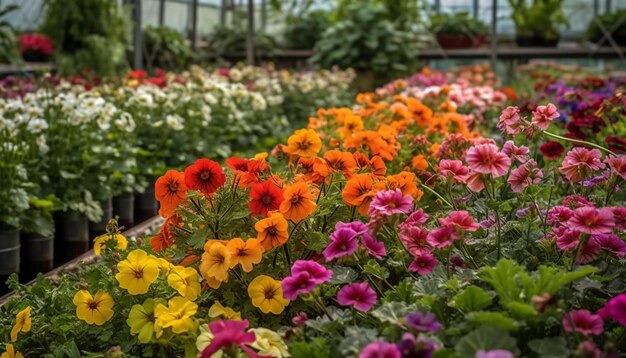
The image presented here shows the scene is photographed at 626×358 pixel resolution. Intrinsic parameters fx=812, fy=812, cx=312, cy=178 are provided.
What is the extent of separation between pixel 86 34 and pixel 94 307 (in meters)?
7.61

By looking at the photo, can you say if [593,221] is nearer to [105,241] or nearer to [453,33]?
[105,241]

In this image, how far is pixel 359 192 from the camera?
1.81 m

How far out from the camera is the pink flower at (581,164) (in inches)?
69.9

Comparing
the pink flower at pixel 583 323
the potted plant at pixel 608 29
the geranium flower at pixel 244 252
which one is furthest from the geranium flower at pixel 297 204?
the potted plant at pixel 608 29

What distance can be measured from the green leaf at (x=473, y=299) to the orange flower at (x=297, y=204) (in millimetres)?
462

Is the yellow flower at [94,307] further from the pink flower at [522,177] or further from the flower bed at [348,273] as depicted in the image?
the pink flower at [522,177]

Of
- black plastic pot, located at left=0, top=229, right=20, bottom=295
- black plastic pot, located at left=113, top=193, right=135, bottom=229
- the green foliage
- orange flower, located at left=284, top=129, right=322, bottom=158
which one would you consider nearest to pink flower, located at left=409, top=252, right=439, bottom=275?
orange flower, located at left=284, top=129, right=322, bottom=158

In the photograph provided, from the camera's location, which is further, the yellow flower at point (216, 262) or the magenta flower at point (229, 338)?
the yellow flower at point (216, 262)

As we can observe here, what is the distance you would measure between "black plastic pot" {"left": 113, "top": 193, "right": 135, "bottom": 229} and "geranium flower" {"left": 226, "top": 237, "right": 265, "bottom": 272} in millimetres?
2669

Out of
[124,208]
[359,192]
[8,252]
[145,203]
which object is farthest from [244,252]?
[145,203]

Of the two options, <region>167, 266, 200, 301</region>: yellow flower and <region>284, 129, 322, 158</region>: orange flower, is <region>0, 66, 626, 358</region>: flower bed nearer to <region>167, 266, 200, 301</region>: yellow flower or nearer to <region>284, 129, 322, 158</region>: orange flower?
<region>167, 266, 200, 301</region>: yellow flower

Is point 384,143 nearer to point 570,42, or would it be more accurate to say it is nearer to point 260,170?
point 260,170

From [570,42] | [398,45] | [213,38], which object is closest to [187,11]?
[213,38]

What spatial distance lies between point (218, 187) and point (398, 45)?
826 cm
